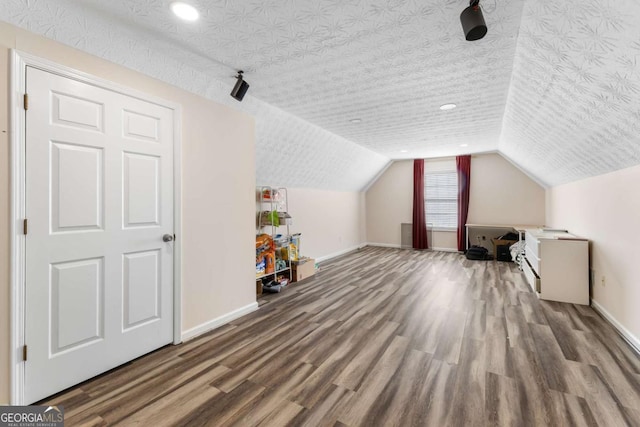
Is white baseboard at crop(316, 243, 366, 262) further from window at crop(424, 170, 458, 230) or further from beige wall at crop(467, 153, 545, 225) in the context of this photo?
beige wall at crop(467, 153, 545, 225)

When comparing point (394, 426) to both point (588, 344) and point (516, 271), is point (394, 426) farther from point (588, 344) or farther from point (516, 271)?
point (516, 271)

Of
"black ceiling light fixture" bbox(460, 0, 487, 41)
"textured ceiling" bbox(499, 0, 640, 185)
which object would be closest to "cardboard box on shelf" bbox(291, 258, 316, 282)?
"textured ceiling" bbox(499, 0, 640, 185)

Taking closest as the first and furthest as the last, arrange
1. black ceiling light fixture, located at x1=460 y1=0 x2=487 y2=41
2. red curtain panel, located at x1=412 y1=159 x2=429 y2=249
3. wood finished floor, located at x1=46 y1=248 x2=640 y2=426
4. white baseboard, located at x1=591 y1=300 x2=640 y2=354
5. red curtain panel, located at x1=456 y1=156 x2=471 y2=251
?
black ceiling light fixture, located at x1=460 y1=0 x2=487 y2=41
wood finished floor, located at x1=46 y1=248 x2=640 y2=426
white baseboard, located at x1=591 y1=300 x2=640 y2=354
red curtain panel, located at x1=456 y1=156 x2=471 y2=251
red curtain panel, located at x1=412 y1=159 x2=429 y2=249

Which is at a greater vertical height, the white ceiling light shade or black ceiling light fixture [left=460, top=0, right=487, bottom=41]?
the white ceiling light shade

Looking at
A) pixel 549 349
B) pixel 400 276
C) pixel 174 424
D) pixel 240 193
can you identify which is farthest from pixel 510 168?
pixel 174 424

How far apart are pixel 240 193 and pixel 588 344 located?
3.68 meters

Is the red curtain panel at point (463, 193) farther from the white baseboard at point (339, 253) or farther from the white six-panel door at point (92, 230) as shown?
the white six-panel door at point (92, 230)

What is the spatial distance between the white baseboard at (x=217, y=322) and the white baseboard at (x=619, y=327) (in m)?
3.64

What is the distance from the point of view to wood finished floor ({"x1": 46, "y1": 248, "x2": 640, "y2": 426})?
1.66 metres

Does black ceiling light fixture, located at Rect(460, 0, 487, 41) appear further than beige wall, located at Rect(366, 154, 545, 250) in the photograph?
No

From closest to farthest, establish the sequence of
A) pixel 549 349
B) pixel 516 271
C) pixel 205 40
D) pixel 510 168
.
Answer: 1. pixel 205 40
2. pixel 549 349
3. pixel 516 271
4. pixel 510 168

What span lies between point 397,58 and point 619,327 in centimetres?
334

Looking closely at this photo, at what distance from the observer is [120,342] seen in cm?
215

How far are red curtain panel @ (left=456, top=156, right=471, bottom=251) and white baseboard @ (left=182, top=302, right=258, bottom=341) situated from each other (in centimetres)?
566
